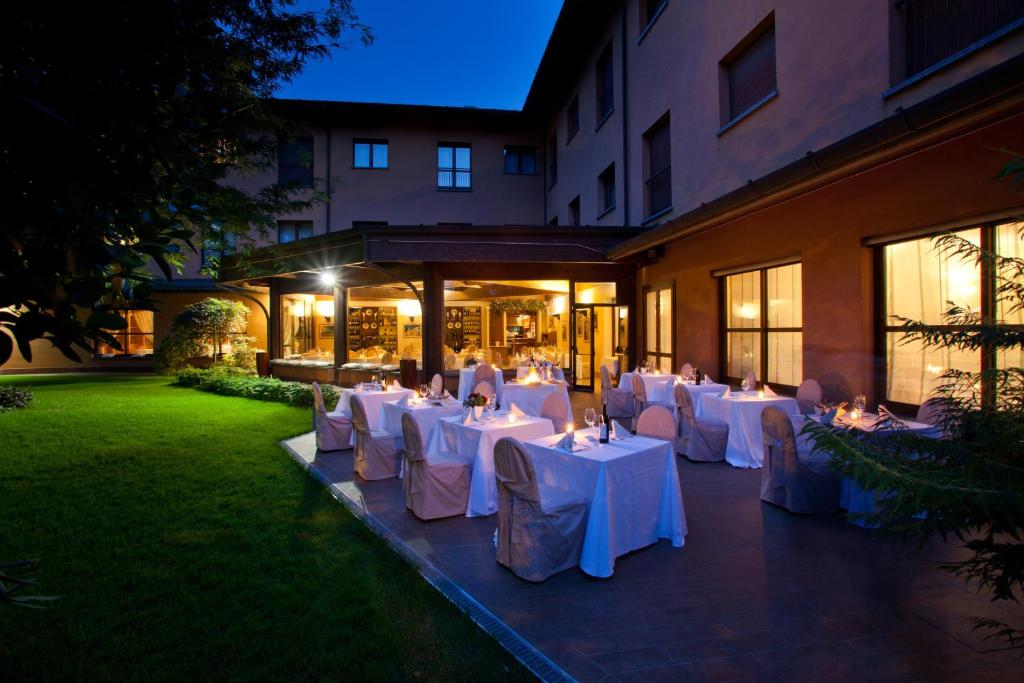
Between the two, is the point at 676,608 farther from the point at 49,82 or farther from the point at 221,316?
the point at 221,316

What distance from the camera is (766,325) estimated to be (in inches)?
336

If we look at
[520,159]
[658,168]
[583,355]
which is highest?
[520,159]

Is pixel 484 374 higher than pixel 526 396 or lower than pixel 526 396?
higher

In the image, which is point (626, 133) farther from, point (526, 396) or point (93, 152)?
point (93, 152)

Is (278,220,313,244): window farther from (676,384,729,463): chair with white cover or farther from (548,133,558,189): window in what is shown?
(676,384,729,463): chair with white cover

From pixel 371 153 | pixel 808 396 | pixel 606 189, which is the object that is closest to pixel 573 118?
pixel 606 189

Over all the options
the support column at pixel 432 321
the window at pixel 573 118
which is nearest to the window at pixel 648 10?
the window at pixel 573 118

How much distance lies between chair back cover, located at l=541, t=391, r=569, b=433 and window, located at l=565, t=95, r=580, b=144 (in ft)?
41.9

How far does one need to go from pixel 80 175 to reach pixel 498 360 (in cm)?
1391

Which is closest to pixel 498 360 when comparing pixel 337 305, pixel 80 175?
pixel 337 305

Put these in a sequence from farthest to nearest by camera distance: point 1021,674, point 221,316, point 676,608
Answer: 1. point 221,316
2. point 676,608
3. point 1021,674

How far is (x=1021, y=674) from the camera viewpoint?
107 inches

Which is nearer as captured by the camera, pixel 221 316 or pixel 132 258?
pixel 132 258

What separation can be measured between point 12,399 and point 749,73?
1555 cm
